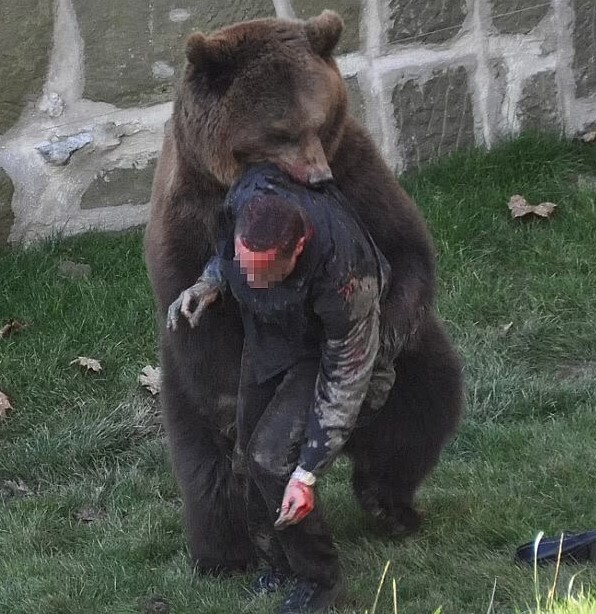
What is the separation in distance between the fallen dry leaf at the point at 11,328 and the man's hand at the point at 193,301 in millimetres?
2641

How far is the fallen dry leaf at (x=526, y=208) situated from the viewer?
630 centimetres

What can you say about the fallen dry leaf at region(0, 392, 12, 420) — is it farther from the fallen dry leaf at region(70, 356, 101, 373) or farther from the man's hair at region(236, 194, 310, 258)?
the man's hair at region(236, 194, 310, 258)

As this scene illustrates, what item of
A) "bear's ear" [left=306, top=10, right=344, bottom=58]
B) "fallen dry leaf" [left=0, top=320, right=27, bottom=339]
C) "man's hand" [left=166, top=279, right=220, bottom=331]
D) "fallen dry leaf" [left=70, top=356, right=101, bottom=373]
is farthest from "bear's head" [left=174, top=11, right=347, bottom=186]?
"fallen dry leaf" [left=0, top=320, right=27, bottom=339]

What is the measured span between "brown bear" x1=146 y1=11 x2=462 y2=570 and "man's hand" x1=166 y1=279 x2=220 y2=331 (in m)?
0.16

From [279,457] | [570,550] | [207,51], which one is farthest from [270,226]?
[570,550]

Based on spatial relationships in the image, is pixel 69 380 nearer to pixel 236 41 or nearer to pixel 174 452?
pixel 174 452

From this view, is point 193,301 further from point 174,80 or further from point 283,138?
point 174,80

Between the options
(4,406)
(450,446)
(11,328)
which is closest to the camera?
(450,446)

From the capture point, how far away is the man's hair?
2867 mm

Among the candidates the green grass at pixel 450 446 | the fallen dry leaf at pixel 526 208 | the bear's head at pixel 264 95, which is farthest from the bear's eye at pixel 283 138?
the fallen dry leaf at pixel 526 208

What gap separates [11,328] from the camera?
5.67 metres

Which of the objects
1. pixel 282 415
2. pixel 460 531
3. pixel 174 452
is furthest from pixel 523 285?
pixel 282 415

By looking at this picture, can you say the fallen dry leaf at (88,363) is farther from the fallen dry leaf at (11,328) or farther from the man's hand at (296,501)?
the man's hand at (296,501)

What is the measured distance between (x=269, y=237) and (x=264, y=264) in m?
0.07
